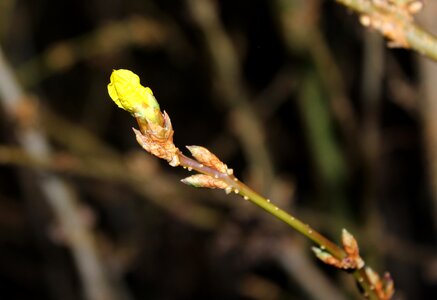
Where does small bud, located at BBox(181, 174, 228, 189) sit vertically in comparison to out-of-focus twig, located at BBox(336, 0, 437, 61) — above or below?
below

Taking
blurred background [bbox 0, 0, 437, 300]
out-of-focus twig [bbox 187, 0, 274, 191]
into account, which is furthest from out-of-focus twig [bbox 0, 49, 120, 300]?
out-of-focus twig [bbox 187, 0, 274, 191]

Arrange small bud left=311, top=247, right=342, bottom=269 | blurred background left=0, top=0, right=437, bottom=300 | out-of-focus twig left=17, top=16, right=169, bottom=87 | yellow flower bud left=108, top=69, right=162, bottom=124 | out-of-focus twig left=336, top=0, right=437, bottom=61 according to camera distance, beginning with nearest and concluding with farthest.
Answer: yellow flower bud left=108, top=69, right=162, bottom=124
small bud left=311, top=247, right=342, bottom=269
out-of-focus twig left=336, top=0, right=437, bottom=61
blurred background left=0, top=0, right=437, bottom=300
out-of-focus twig left=17, top=16, right=169, bottom=87

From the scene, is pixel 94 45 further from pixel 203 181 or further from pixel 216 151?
pixel 203 181

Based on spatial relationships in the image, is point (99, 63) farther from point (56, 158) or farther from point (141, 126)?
point (141, 126)

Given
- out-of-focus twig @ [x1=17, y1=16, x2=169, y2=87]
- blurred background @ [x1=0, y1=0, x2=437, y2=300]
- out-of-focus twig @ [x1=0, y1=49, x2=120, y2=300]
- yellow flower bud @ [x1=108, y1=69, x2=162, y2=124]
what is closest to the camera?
yellow flower bud @ [x1=108, y1=69, x2=162, y2=124]

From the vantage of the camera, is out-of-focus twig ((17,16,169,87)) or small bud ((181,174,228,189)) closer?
small bud ((181,174,228,189))

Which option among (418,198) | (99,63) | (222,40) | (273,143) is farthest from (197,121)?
(222,40)

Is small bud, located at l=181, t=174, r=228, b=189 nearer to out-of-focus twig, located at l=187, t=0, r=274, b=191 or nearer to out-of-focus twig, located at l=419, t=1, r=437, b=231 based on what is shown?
out-of-focus twig, located at l=419, t=1, r=437, b=231
